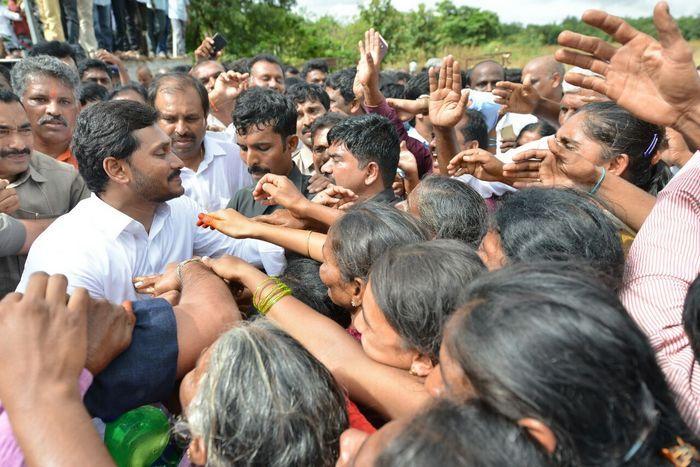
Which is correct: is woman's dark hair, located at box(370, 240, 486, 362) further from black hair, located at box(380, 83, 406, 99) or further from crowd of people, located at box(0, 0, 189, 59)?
crowd of people, located at box(0, 0, 189, 59)

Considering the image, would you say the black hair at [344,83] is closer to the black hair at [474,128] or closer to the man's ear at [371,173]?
the black hair at [474,128]

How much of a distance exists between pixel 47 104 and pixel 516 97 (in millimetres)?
3608

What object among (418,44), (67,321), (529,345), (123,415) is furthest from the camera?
(418,44)

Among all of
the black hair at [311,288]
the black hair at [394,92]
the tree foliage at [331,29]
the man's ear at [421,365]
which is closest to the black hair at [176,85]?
the black hair at [311,288]

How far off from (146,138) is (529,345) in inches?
84.1

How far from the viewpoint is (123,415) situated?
4.84 feet

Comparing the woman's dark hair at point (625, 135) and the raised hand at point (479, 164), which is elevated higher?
the woman's dark hair at point (625, 135)

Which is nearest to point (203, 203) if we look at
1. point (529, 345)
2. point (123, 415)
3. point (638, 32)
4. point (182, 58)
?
point (123, 415)

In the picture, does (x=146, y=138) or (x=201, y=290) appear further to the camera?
(x=146, y=138)

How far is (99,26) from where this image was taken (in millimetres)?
9359

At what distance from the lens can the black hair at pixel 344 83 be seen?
19.9ft

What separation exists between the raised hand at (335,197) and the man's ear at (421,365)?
1248 mm

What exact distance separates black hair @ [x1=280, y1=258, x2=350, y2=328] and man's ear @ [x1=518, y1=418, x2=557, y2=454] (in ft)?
4.41

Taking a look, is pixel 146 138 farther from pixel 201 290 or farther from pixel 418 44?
pixel 418 44
